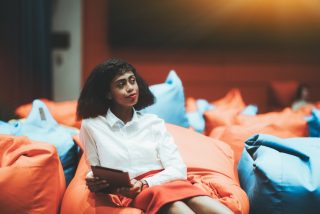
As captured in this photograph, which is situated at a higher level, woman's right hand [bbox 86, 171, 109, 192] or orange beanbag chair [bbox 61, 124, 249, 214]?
woman's right hand [bbox 86, 171, 109, 192]

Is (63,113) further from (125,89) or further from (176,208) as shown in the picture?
(176,208)

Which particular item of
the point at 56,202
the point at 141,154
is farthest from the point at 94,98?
the point at 56,202

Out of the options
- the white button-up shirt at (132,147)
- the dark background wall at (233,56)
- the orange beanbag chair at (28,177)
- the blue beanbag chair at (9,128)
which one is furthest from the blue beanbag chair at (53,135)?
the dark background wall at (233,56)

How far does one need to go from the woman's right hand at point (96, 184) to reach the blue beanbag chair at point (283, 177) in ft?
2.03

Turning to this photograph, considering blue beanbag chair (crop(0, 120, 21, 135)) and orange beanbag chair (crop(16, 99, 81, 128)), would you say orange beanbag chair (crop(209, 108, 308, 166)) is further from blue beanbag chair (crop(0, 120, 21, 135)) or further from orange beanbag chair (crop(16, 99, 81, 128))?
blue beanbag chair (crop(0, 120, 21, 135))

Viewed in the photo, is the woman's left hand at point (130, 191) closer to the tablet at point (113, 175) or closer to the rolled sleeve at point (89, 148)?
the tablet at point (113, 175)

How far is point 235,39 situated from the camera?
396 centimetres

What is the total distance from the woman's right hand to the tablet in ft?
0.09

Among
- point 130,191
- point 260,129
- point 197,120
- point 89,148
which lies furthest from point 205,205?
point 197,120

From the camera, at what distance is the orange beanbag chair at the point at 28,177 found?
148 centimetres

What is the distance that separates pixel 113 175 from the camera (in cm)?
139

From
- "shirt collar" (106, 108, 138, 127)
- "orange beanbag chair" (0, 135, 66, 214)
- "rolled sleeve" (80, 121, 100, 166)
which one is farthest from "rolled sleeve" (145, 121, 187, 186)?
"orange beanbag chair" (0, 135, 66, 214)

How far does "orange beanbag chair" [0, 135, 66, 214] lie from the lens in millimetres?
1483

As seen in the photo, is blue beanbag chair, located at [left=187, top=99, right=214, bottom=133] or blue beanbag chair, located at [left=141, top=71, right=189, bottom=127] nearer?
blue beanbag chair, located at [left=141, top=71, right=189, bottom=127]
